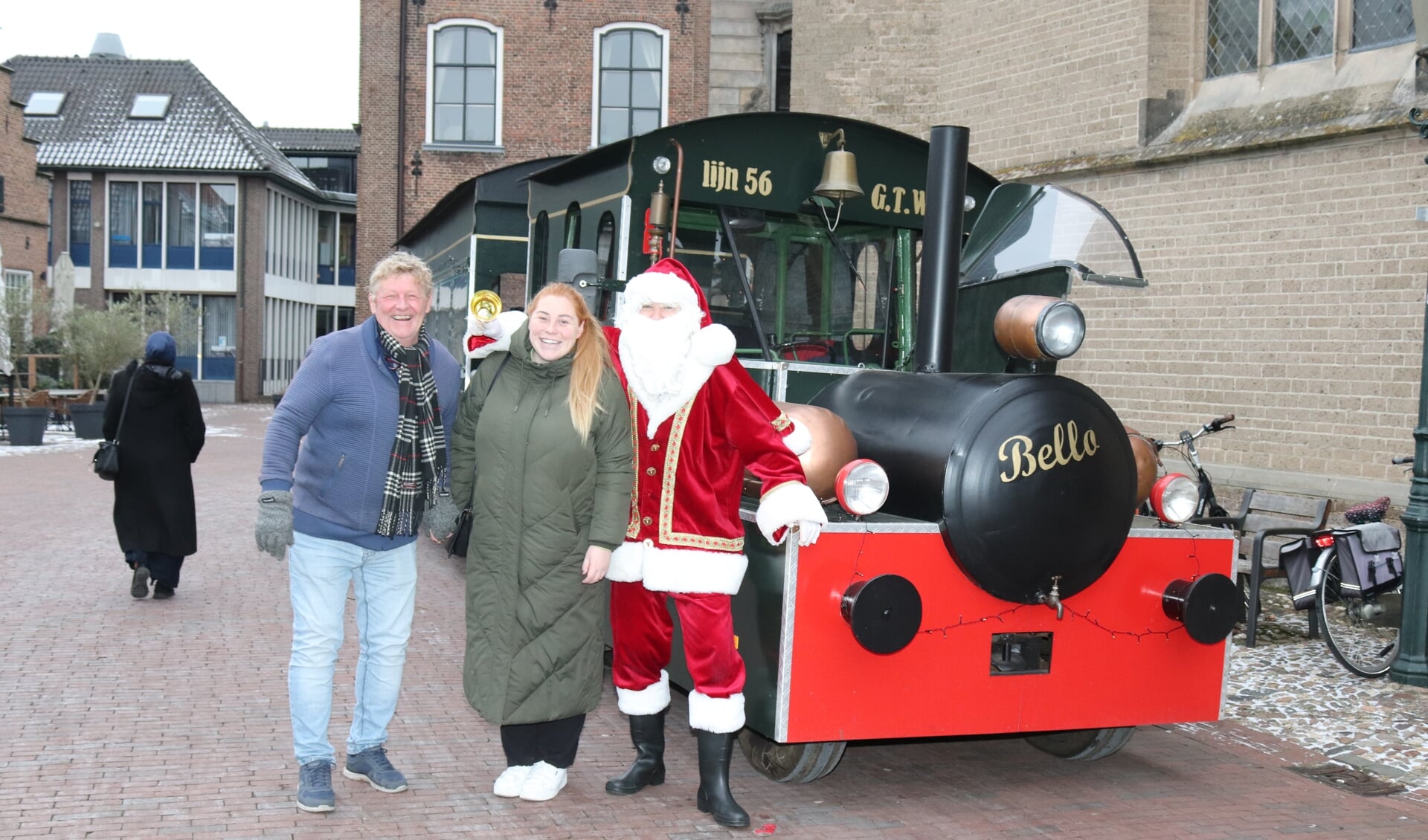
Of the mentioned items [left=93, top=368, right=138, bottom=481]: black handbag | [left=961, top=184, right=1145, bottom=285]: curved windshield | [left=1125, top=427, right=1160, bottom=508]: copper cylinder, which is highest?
[left=961, top=184, right=1145, bottom=285]: curved windshield

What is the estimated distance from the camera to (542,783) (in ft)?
14.4

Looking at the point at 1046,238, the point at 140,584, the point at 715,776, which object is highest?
the point at 1046,238

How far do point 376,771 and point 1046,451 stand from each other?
2.54 m

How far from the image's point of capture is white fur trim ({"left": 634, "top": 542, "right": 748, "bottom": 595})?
13.8 ft

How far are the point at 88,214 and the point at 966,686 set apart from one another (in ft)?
116

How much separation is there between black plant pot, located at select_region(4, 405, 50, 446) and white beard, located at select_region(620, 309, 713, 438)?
16137mm

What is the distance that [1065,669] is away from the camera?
4.54m

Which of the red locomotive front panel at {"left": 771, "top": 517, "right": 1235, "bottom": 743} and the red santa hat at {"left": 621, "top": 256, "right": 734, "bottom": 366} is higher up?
the red santa hat at {"left": 621, "top": 256, "right": 734, "bottom": 366}

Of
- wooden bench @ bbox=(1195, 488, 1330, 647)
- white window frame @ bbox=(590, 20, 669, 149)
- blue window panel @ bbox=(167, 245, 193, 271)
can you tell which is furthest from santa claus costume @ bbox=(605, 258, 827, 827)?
blue window panel @ bbox=(167, 245, 193, 271)

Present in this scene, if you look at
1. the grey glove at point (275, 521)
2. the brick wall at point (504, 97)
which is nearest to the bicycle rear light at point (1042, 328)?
the grey glove at point (275, 521)

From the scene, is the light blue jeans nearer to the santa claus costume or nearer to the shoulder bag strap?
the santa claus costume

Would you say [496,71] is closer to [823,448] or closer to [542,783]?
[823,448]

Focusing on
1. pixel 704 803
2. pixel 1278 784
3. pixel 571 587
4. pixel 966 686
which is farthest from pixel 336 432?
pixel 1278 784

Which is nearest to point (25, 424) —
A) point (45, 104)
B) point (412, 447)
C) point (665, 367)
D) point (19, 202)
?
point (19, 202)
